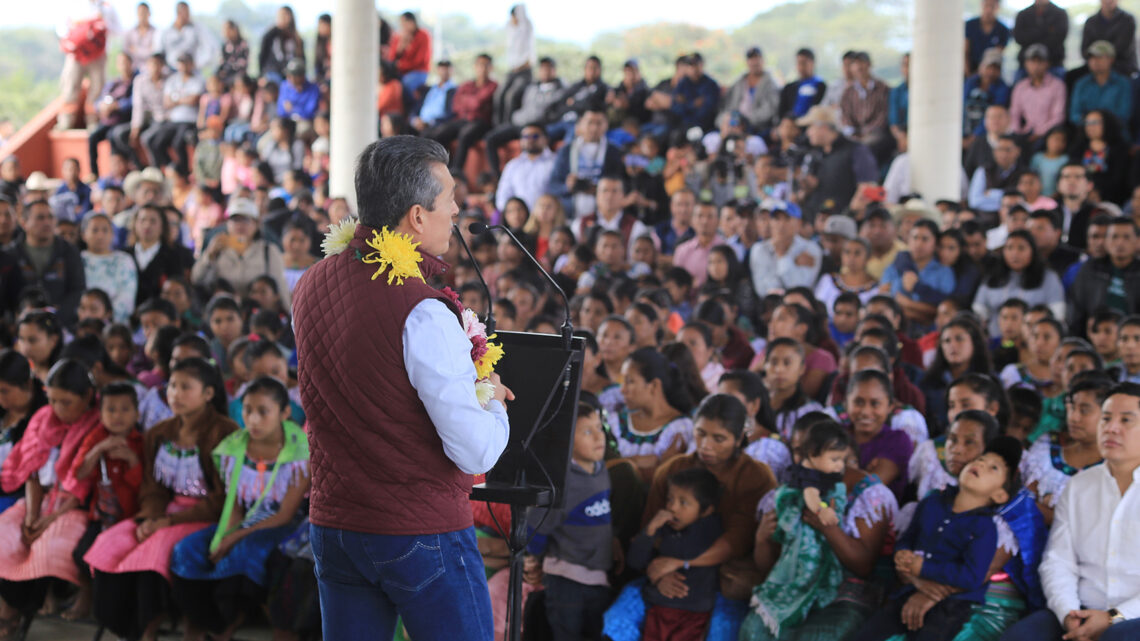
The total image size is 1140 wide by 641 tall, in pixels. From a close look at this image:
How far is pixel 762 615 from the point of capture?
3721 millimetres

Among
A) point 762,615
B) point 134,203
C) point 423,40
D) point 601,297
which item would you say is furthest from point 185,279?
point 423,40

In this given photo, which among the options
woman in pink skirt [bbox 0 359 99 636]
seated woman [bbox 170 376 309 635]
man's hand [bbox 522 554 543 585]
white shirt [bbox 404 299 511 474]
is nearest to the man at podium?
white shirt [bbox 404 299 511 474]

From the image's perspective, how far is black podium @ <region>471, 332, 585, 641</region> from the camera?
8.32ft

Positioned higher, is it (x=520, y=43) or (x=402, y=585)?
(x=520, y=43)

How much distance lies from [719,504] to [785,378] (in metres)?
1.13

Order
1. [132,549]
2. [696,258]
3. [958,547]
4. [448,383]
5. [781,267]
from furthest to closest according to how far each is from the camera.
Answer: [696,258] < [781,267] < [132,549] < [958,547] < [448,383]

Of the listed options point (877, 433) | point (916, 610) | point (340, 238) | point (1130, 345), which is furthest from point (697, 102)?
point (340, 238)

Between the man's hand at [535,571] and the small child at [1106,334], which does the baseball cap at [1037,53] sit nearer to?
the small child at [1106,334]

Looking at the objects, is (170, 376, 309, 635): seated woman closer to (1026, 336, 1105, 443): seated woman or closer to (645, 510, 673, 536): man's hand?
(645, 510, 673, 536): man's hand

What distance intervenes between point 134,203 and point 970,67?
7383mm

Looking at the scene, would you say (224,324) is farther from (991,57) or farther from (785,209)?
(991,57)

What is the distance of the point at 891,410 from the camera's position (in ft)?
14.9

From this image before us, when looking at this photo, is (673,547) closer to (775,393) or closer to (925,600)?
Answer: (925,600)

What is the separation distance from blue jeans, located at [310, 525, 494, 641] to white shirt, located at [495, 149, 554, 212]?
749 cm
